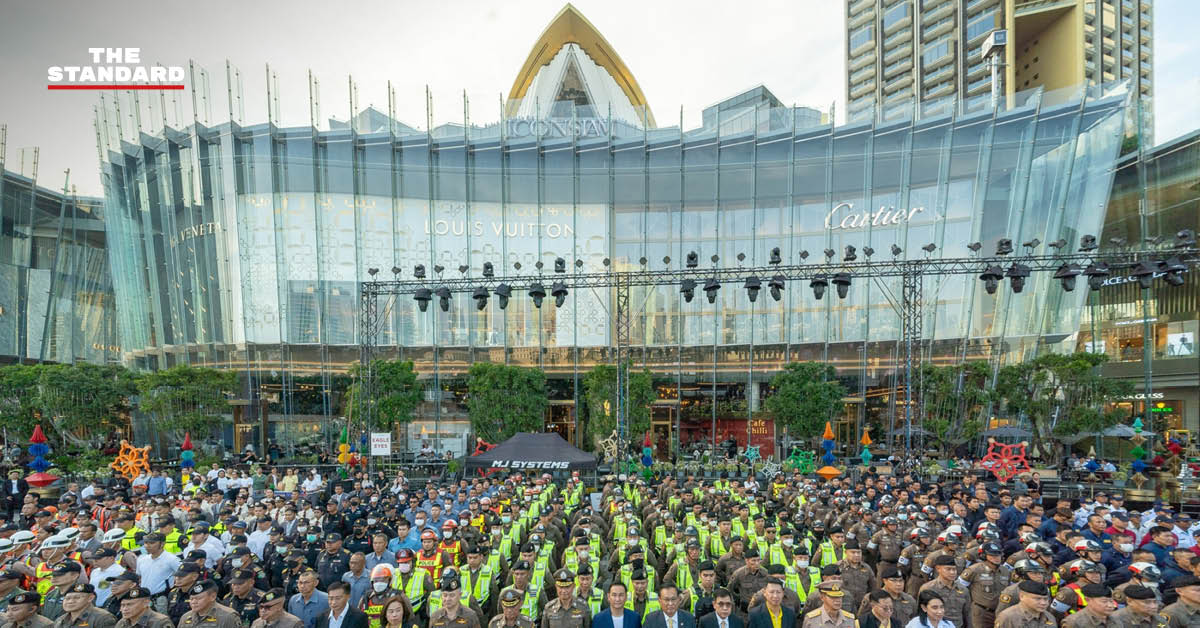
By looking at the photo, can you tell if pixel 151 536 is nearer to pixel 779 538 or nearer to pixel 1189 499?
pixel 779 538

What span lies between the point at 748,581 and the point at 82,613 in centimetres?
757

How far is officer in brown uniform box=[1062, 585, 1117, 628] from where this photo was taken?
245 inches

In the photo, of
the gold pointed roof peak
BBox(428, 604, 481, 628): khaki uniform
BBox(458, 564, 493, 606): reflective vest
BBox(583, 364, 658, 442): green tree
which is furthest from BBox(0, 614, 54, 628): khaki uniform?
the gold pointed roof peak

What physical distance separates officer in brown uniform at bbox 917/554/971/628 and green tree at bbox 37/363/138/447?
3016cm

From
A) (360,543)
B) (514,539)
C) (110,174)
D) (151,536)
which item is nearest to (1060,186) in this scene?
(514,539)

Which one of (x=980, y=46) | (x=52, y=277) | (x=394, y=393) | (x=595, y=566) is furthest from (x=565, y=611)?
(x=980, y=46)

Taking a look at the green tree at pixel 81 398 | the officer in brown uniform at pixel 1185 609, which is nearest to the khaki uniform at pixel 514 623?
the officer in brown uniform at pixel 1185 609

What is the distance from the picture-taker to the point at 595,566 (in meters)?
9.26

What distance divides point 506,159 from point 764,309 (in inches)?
627

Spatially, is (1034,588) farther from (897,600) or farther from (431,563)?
(431,563)

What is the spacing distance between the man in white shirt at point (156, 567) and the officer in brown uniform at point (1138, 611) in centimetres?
1101

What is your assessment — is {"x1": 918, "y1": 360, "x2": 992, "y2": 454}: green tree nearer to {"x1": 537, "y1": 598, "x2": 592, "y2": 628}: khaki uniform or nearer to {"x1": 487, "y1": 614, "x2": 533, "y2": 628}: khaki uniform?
{"x1": 537, "y1": 598, "x2": 592, "y2": 628}: khaki uniform

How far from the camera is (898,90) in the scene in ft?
281

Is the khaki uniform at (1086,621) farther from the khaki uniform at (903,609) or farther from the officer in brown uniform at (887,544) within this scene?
the officer in brown uniform at (887,544)
